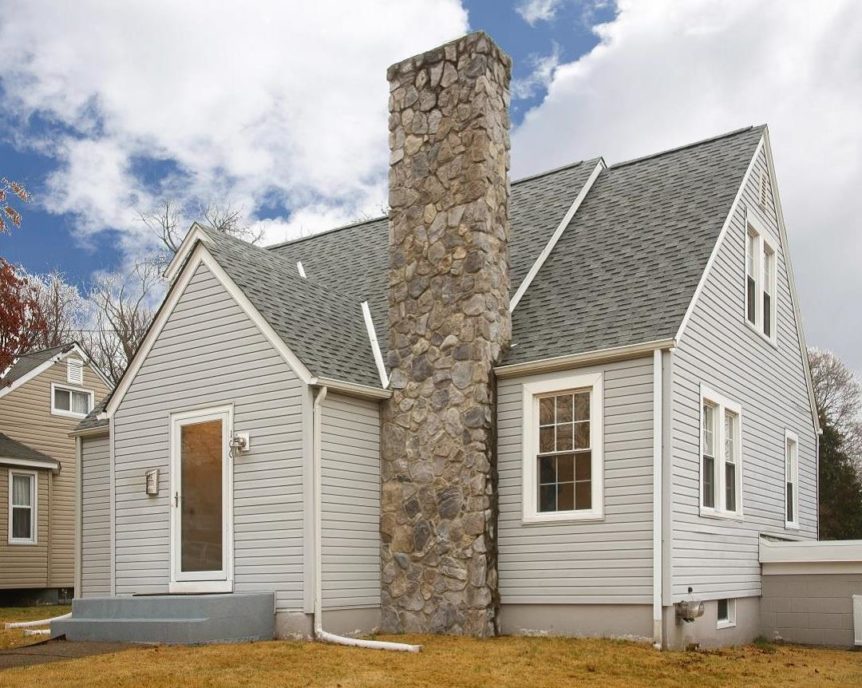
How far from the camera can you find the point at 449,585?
12.0 m

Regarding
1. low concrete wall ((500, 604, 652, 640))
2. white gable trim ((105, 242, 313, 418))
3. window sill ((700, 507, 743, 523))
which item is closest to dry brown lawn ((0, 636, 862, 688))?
low concrete wall ((500, 604, 652, 640))

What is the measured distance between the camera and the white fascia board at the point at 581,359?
37.0ft

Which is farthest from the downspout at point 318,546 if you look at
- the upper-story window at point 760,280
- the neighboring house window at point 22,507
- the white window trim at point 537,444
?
the neighboring house window at point 22,507

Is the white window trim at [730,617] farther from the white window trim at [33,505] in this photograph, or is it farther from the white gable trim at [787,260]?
the white window trim at [33,505]

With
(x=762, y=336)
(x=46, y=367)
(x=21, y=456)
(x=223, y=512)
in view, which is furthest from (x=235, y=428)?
(x=46, y=367)

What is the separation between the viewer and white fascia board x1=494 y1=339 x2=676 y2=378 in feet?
37.0

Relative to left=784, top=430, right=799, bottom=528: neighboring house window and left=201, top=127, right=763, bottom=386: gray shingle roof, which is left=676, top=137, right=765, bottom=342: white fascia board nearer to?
left=201, top=127, right=763, bottom=386: gray shingle roof

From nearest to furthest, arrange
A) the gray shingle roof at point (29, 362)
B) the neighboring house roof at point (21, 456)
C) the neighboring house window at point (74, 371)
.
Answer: the neighboring house roof at point (21, 456), the gray shingle roof at point (29, 362), the neighboring house window at point (74, 371)

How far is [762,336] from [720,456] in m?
2.96

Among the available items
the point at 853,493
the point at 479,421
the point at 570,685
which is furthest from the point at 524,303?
the point at 853,493

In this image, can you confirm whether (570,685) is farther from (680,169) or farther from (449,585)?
(680,169)

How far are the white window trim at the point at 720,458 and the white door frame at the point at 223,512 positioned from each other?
5.64m

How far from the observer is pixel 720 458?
12.8m

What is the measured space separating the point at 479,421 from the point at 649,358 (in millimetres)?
2156
